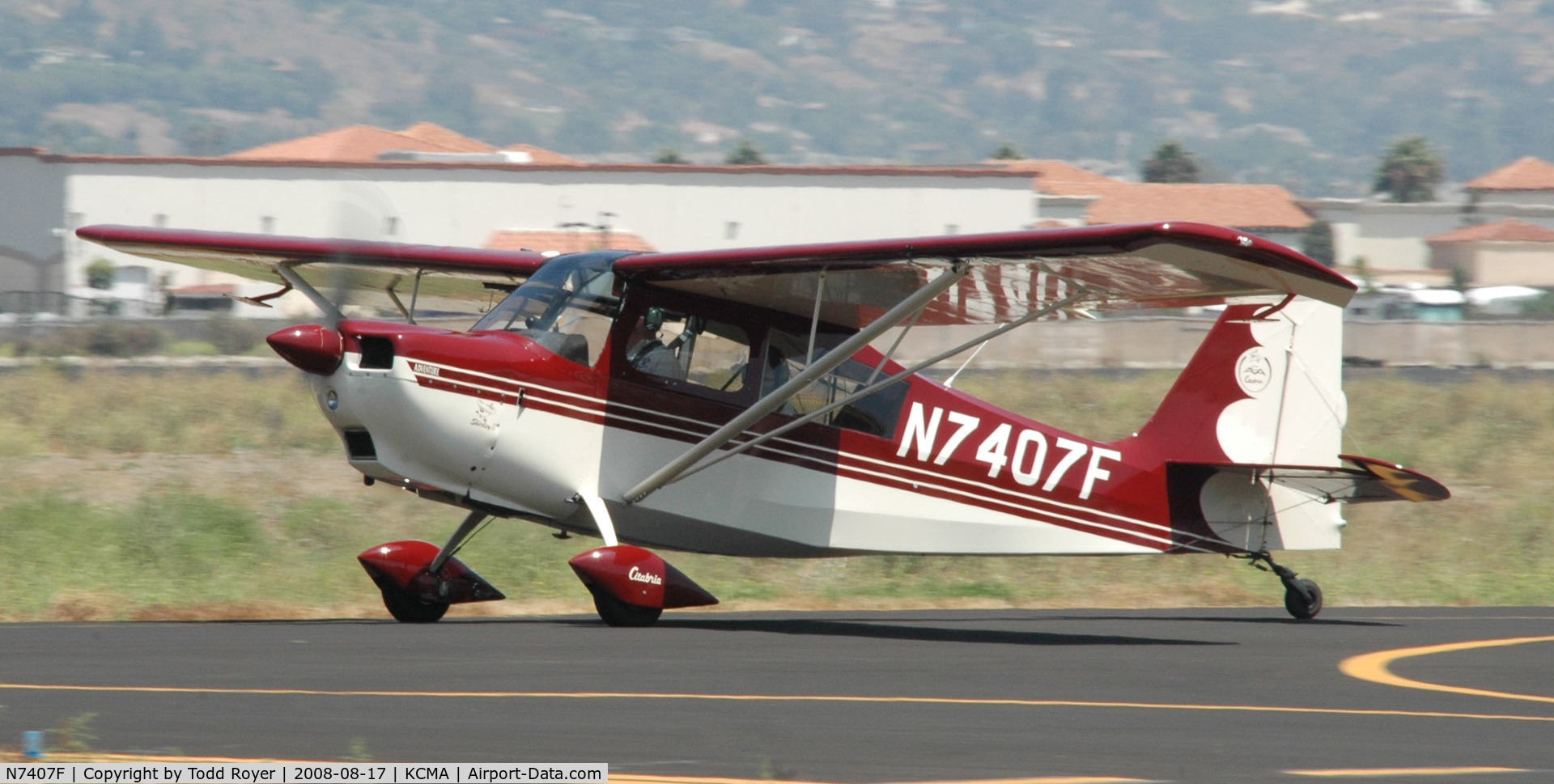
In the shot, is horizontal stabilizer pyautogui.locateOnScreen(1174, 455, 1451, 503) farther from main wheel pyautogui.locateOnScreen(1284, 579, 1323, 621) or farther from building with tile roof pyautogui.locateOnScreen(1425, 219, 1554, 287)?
building with tile roof pyautogui.locateOnScreen(1425, 219, 1554, 287)

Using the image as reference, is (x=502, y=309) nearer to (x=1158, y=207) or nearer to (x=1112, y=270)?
(x=1112, y=270)

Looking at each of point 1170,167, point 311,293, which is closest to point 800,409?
point 311,293

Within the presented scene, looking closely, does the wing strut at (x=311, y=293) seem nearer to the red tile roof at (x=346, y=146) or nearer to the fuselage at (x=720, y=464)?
the fuselage at (x=720, y=464)

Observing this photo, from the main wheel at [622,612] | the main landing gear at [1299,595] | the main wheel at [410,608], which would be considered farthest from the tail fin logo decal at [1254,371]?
the main wheel at [410,608]

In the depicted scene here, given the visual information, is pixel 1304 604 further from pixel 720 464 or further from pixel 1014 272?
pixel 720 464

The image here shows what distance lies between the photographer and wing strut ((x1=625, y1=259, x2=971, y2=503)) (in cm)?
1100

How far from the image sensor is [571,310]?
11.4 metres

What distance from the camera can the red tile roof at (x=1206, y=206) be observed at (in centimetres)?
12488

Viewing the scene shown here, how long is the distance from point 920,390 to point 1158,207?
119 meters

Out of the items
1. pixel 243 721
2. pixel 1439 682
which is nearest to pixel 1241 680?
pixel 1439 682

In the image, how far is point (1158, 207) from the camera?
127 m

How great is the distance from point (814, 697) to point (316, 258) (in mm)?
6786

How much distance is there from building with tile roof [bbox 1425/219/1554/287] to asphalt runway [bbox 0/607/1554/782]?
10088 centimetres
